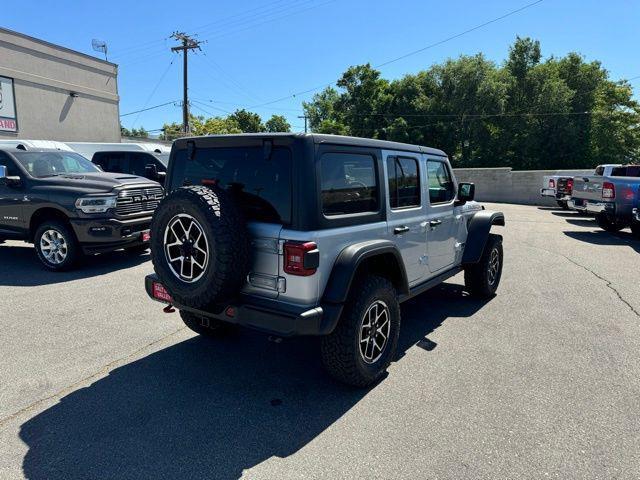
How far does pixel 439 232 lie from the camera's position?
15.2 feet

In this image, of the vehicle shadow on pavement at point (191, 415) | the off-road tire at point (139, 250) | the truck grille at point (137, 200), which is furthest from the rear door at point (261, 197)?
the off-road tire at point (139, 250)

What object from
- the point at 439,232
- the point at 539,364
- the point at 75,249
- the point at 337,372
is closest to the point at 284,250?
the point at 337,372

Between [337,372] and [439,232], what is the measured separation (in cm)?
208

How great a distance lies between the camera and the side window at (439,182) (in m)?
4.63

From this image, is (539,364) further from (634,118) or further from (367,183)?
(634,118)

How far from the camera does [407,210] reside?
4.03 m

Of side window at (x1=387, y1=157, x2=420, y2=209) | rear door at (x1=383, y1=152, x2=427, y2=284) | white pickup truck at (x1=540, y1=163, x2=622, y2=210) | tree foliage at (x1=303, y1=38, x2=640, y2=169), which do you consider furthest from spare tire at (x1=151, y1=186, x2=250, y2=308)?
tree foliage at (x1=303, y1=38, x2=640, y2=169)

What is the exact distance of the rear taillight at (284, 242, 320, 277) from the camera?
2.88m

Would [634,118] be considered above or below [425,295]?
above

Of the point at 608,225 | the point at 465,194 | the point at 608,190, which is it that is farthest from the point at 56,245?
the point at 608,225

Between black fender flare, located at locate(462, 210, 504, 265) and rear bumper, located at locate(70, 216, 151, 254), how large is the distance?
5.08 metres

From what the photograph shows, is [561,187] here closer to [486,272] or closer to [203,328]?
[486,272]

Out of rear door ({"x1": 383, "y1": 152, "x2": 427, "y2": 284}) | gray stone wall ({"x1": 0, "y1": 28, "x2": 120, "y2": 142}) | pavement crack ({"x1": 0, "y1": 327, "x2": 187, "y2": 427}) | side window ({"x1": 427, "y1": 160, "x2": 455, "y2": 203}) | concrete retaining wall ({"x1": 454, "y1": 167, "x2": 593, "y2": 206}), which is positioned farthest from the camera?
concrete retaining wall ({"x1": 454, "y1": 167, "x2": 593, "y2": 206})

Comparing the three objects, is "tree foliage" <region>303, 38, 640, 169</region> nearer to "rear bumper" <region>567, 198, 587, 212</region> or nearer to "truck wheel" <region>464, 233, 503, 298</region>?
"rear bumper" <region>567, 198, 587, 212</region>
